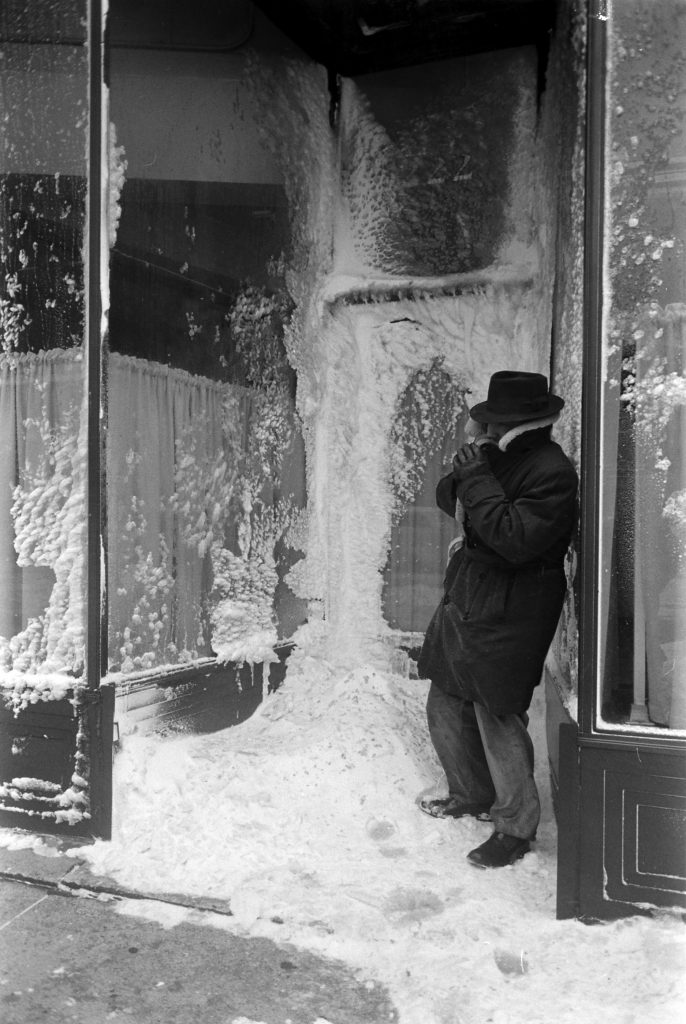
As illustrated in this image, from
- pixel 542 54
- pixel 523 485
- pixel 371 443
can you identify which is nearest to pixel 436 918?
pixel 523 485

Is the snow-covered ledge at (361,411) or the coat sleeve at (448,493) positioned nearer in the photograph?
the coat sleeve at (448,493)

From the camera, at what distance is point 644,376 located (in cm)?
293

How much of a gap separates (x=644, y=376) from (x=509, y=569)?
867mm

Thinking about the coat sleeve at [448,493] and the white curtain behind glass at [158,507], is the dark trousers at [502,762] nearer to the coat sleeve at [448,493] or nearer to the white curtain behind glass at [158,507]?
the coat sleeve at [448,493]

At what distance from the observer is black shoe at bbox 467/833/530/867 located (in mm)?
3322

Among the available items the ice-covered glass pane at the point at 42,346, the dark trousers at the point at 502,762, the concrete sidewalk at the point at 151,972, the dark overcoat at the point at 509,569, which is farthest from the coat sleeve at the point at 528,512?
the ice-covered glass pane at the point at 42,346

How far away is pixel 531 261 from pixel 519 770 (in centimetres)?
265

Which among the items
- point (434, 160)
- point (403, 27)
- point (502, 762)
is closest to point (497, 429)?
point (502, 762)

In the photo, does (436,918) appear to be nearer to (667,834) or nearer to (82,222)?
(667,834)

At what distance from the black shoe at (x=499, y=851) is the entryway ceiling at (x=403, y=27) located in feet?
12.8

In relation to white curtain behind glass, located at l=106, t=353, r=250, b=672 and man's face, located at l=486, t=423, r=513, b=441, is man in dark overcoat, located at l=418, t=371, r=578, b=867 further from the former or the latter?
white curtain behind glass, located at l=106, t=353, r=250, b=672

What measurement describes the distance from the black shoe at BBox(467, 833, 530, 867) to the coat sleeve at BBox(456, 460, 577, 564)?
1.09 meters

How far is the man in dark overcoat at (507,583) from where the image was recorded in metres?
3.18

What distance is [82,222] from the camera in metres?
3.59
